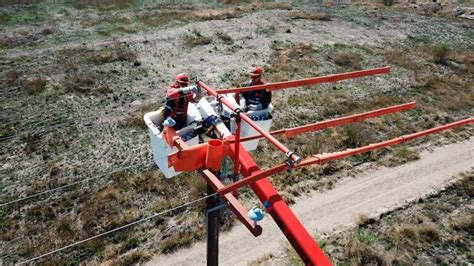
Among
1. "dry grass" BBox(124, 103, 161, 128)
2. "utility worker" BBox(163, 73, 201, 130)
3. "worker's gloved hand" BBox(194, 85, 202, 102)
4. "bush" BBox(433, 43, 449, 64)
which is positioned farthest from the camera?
"bush" BBox(433, 43, 449, 64)

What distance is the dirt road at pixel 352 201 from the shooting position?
13156 mm

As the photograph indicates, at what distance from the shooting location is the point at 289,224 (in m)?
6.12

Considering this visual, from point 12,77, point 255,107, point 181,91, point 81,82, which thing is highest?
point 181,91

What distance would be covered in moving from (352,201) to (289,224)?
10.3 m

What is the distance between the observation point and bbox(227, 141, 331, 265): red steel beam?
18.6 feet

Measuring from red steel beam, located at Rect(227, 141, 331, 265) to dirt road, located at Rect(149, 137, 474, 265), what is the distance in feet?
22.1

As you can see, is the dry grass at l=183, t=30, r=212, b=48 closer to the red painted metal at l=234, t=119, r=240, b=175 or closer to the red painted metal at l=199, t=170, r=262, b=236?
the red painted metal at l=234, t=119, r=240, b=175

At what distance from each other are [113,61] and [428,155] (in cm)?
2100

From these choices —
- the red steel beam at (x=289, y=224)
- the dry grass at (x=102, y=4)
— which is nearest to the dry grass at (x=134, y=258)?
the red steel beam at (x=289, y=224)

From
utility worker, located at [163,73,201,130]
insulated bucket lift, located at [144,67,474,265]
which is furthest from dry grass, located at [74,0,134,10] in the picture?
insulated bucket lift, located at [144,67,474,265]

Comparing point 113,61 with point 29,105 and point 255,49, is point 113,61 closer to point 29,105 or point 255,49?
point 29,105

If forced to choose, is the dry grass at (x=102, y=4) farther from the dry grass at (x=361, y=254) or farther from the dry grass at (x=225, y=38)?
the dry grass at (x=361, y=254)

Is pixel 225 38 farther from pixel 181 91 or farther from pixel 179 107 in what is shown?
pixel 181 91

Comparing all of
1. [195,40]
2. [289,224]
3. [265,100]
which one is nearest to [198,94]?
[265,100]
